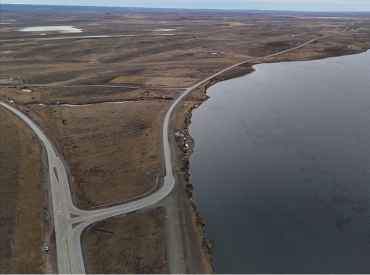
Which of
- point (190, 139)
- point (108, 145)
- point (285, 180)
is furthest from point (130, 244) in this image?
point (190, 139)

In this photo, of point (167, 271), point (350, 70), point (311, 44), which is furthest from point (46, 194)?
point (311, 44)

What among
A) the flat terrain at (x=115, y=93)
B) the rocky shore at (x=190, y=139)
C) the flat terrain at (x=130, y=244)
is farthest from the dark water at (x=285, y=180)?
the flat terrain at (x=130, y=244)

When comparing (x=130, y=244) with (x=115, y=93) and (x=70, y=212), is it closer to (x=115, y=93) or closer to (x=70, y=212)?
(x=70, y=212)

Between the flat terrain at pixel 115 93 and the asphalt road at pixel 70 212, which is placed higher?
the flat terrain at pixel 115 93

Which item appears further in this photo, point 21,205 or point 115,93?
point 115,93

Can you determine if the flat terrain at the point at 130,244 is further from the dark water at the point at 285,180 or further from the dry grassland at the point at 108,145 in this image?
the dark water at the point at 285,180

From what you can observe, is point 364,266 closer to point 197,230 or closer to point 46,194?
point 197,230
